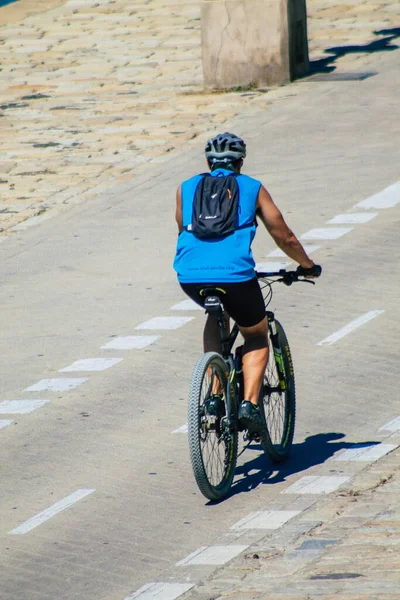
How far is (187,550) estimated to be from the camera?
7.55 metres

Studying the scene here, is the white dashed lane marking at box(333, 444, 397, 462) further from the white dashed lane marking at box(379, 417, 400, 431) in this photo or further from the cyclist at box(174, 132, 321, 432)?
the cyclist at box(174, 132, 321, 432)

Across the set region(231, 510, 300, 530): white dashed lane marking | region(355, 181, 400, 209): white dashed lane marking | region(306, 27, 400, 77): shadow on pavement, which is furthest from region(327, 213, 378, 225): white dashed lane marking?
region(306, 27, 400, 77): shadow on pavement

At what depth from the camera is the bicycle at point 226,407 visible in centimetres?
791

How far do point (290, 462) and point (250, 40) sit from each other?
14164 millimetres

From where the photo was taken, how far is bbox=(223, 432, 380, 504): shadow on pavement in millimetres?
8680

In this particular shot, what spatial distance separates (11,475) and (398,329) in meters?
4.13

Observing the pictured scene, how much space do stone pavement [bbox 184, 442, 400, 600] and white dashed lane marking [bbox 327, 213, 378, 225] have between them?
7584 millimetres

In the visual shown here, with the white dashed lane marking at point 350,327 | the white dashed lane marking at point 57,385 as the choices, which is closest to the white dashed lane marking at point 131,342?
the white dashed lane marking at point 57,385

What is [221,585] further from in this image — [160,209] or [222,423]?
[160,209]

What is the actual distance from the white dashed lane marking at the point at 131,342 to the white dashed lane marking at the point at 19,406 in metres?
1.45

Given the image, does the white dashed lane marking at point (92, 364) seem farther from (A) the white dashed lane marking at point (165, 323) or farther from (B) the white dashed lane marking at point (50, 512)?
(B) the white dashed lane marking at point (50, 512)

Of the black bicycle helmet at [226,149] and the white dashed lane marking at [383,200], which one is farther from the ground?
the black bicycle helmet at [226,149]

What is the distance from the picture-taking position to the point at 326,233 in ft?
49.8

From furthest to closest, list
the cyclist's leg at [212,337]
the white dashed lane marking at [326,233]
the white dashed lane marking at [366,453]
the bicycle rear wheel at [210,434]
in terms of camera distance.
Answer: the white dashed lane marking at [326,233]
the white dashed lane marking at [366,453]
the cyclist's leg at [212,337]
the bicycle rear wheel at [210,434]
